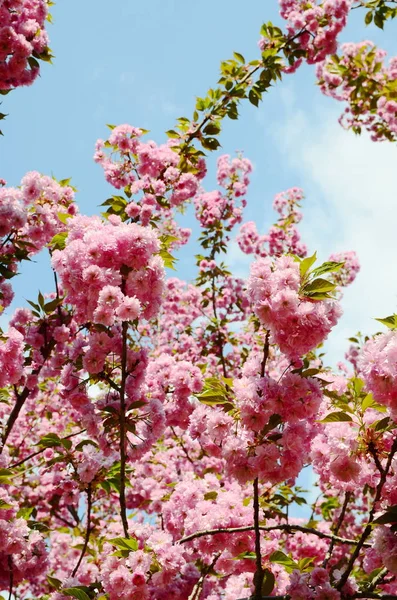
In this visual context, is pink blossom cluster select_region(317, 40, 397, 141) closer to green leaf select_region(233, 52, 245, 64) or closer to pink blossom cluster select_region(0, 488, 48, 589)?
green leaf select_region(233, 52, 245, 64)

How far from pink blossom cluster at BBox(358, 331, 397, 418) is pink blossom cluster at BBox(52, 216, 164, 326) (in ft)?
4.20

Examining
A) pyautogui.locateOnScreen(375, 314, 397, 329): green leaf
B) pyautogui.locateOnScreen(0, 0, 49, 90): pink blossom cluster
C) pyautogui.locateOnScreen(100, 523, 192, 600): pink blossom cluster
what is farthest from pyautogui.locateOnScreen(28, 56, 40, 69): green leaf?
pyautogui.locateOnScreen(375, 314, 397, 329): green leaf

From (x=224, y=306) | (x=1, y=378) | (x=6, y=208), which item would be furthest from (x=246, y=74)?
(x=224, y=306)

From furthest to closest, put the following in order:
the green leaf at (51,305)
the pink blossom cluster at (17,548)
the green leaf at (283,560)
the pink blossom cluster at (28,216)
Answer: the pink blossom cluster at (28,216)
the green leaf at (51,305)
the pink blossom cluster at (17,548)
the green leaf at (283,560)

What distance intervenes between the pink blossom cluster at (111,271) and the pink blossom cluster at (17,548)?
1.40 meters

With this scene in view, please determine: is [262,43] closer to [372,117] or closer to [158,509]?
[372,117]

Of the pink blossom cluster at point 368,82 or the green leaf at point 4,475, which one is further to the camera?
Answer: the pink blossom cluster at point 368,82

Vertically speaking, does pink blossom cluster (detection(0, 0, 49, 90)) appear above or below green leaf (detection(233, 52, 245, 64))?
below

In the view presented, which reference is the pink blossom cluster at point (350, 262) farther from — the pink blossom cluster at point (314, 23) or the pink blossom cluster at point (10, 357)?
the pink blossom cluster at point (10, 357)

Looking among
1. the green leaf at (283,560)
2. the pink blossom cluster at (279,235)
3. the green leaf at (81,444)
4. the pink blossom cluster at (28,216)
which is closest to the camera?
the green leaf at (283,560)

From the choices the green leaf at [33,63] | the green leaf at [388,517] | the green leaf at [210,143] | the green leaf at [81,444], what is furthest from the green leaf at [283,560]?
the green leaf at [33,63]

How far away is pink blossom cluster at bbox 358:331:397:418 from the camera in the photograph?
199 cm

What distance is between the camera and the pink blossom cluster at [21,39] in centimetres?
507

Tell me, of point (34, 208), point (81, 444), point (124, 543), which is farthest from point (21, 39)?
point (124, 543)
